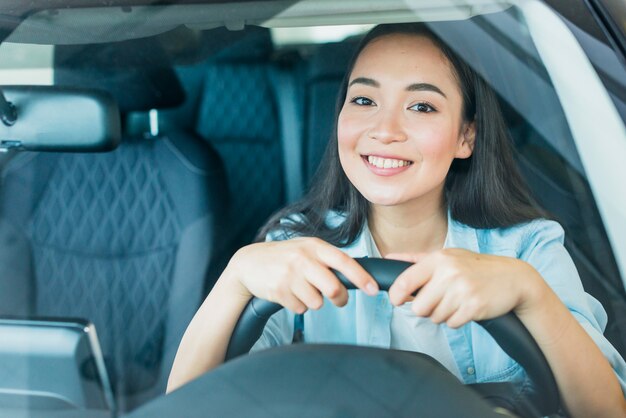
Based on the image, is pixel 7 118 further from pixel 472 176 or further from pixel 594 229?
pixel 594 229

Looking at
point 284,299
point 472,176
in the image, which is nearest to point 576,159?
point 472,176

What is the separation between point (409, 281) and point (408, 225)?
36 centimetres

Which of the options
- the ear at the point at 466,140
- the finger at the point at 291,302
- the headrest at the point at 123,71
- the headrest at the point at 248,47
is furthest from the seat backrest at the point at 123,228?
the ear at the point at 466,140

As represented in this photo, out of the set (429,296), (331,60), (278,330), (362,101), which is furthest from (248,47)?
(429,296)

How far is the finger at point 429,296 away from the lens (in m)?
0.99

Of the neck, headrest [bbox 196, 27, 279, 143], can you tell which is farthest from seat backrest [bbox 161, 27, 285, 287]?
the neck

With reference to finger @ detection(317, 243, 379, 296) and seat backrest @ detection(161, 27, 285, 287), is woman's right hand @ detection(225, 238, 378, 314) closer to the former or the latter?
finger @ detection(317, 243, 379, 296)

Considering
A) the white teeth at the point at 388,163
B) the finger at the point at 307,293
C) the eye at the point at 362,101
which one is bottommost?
the finger at the point at 307,293

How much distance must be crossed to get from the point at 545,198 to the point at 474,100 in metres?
0.18

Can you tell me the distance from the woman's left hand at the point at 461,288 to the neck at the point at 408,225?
26cm

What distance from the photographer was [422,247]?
4.23 feet

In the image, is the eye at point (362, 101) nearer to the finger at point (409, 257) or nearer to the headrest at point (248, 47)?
the headrest at point (248, 47)

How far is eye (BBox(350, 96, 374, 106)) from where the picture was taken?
4.16 ft

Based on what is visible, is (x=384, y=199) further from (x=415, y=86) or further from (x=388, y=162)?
(x=415, y=86)
